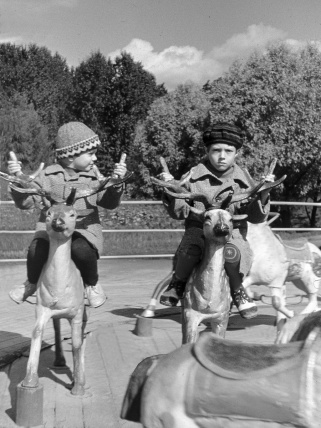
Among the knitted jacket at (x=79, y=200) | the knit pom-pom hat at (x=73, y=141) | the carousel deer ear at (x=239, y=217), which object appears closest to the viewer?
the carousel deer ear at (x=239, y=217)

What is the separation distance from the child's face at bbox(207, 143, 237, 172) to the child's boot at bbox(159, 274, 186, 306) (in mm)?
907

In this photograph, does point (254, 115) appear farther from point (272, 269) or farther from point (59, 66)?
point (59, 66)

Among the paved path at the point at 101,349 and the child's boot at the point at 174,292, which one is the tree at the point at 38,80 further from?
the child's boot at the point at 174,292

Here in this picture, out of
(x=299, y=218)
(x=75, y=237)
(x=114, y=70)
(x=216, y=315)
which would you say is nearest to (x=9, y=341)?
(x=75, y=237)

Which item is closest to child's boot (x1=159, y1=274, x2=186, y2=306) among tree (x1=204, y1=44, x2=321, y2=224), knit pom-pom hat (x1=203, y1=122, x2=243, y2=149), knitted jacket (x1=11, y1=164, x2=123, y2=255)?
knitted jacket (x1=11, y1=164, x2=123, y2=255)

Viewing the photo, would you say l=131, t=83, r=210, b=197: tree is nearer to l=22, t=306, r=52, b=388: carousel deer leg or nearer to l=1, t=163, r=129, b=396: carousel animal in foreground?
l=1, t=163, r=129, b=396: carousel animal in foreground

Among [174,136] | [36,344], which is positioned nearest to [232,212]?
[36,344]

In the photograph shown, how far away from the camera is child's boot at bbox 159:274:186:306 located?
5035 millimetres

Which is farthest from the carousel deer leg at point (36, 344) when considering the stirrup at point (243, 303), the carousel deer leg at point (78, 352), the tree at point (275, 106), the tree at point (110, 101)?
the tree at point (110, 101)

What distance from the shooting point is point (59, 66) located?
57375 millimetres

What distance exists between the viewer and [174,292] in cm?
510

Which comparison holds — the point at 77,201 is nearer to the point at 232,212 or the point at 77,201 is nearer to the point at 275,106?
the point at 232,212

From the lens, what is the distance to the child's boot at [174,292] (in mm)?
5035

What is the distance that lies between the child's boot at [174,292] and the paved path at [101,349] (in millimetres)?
745
